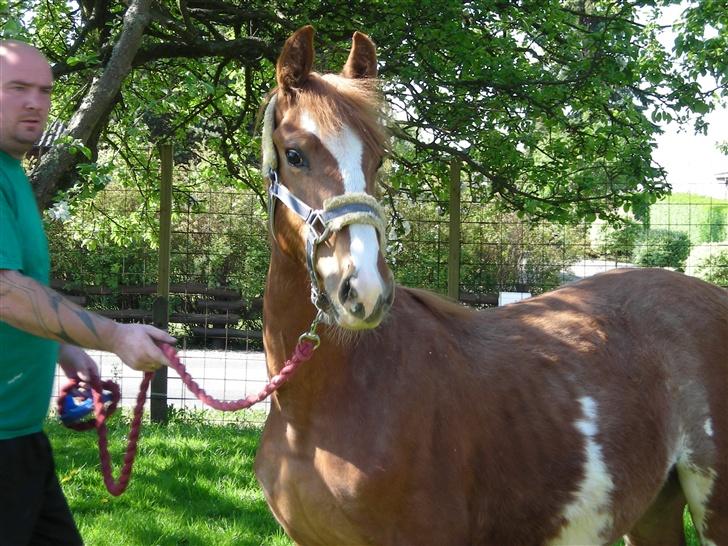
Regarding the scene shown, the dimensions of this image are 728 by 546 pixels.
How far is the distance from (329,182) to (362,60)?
0.74 metres

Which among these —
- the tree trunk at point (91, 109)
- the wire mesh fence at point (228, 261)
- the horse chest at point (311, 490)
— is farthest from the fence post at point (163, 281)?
the horse chest at point (311, 490)

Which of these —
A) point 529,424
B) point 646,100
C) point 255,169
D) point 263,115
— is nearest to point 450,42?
point 646,100

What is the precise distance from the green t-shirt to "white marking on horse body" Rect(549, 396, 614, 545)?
76.4 inches

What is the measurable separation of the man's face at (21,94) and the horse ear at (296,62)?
811 mm

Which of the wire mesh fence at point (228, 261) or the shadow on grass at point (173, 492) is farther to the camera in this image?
the wire mesh fence at point (228, 261)

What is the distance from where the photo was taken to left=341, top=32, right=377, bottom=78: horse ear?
296cm

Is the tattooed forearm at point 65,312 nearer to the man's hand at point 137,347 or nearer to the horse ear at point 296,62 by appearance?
the man's hand at point 137,347

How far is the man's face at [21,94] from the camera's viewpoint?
211 cm

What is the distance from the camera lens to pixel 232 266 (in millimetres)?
9984

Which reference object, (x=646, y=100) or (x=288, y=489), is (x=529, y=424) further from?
(x=646, y=100)

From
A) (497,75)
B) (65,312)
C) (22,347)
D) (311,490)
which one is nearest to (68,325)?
(65,312)

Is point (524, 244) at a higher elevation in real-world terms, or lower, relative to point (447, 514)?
higher

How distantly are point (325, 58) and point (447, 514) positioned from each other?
4208 millimetres

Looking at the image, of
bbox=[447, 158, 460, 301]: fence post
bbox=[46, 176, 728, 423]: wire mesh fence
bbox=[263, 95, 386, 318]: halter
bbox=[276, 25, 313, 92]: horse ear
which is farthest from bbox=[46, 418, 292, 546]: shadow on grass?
bbox=[276, 25, 313, 92]: horse ear
